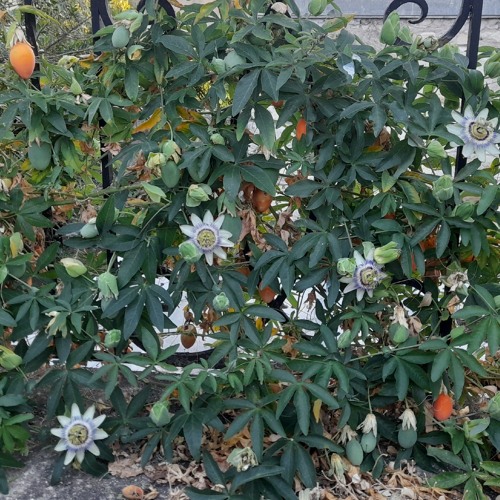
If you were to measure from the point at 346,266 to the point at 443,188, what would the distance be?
0.77ft

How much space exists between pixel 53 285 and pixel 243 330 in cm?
41

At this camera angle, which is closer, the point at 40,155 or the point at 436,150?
the point at 436,150

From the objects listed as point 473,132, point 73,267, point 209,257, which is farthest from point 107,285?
point 473,132

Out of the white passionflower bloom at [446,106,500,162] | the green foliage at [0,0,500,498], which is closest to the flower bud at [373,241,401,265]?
the green foliage at [0,0,500,498]

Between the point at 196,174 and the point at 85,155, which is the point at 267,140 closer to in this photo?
the point at 196,174

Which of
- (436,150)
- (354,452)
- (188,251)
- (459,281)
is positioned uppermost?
(436,150)

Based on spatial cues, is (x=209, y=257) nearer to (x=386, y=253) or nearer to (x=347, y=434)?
(x=386, y=253)

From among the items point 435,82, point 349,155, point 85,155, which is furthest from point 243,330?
point 435,82

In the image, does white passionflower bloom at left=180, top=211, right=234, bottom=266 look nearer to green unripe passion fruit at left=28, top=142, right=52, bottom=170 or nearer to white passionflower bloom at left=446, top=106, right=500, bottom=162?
green unripe passion fruit at left=28, top=142, right=52, bottom=170

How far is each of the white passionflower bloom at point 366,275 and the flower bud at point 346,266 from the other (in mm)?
13

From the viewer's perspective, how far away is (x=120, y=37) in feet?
4.32

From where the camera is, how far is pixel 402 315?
1348 millimetres

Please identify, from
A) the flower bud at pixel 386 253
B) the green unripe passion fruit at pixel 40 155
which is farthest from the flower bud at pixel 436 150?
the green unripe passion fruit at pixel 40 155

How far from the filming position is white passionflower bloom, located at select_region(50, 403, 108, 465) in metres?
1.35
